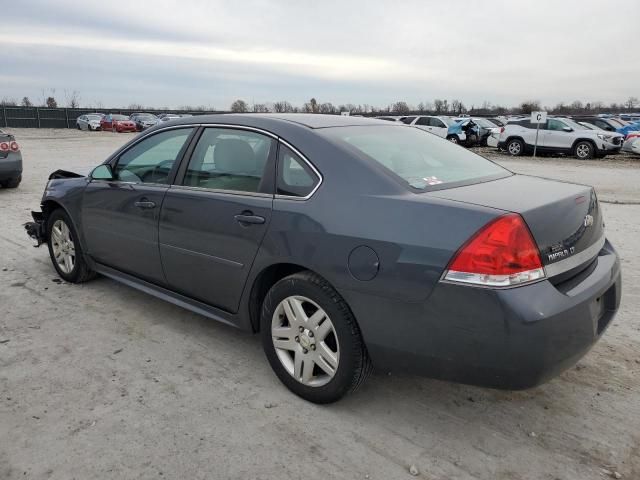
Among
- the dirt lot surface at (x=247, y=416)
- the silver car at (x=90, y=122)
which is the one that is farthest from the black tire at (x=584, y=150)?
the silver car at (x=90, y=122)

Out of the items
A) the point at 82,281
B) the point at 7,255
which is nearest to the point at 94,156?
the point at 7,255

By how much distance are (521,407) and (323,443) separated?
3.77 ft

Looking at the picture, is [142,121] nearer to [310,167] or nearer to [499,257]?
[310,167]

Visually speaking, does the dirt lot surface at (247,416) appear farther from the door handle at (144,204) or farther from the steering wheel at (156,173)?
the steering wheel at (156,173)

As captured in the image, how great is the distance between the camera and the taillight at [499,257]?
2.28 m

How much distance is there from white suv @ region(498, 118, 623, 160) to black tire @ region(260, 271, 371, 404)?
20.6 m

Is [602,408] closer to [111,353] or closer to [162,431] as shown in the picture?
[162,431]

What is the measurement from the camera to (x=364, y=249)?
2551mm

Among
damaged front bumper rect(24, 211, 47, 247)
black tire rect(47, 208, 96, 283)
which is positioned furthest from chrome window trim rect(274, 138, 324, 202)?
damaged front bumper rect(24, 211, 47, 247)

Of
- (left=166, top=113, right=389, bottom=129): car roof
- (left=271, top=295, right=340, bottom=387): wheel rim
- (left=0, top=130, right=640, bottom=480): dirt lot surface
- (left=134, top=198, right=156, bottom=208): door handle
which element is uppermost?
(left=166, top=113, right=389, bottom=129): car roof

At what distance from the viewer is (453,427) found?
9.11 feet

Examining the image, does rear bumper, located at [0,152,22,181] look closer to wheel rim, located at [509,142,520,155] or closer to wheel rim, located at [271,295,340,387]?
wheel rim, located at [271,295,340,387]

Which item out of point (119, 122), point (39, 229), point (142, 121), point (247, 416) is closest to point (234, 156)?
point (247, 416)

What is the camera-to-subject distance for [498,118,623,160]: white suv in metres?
20.2
